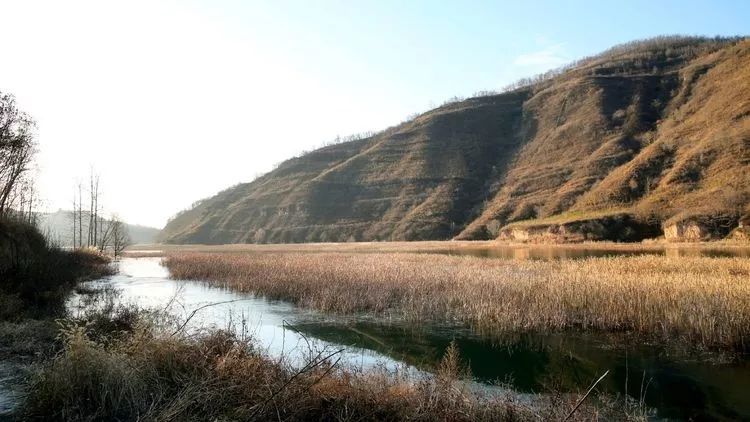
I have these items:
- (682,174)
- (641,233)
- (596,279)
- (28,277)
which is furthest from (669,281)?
(682,174)

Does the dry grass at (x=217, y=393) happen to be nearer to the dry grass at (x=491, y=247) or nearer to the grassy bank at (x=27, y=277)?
Result: the grassy bank at (x=27, y=277)

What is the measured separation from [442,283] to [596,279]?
19.6ft

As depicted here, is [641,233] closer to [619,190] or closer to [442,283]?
[619,190]

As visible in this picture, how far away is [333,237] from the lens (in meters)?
108

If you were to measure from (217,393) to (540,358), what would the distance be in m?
7.79

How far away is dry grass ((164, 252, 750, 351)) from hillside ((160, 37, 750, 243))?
43617 mm

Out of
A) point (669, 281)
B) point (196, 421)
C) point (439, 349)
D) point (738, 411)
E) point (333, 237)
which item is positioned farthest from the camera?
point (333, 237)

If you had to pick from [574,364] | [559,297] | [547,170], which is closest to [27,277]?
[574,364]

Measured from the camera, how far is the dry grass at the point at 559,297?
11.9 meters

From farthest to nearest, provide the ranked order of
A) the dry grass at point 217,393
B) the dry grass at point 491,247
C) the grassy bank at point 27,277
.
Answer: the dry grass at point 491,247 → the grassy bank at point 27,277 → the dry grass at point 217,393

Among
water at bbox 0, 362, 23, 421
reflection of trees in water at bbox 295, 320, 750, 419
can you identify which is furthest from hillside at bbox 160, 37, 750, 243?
water at bbox 0, 362, 23, 421

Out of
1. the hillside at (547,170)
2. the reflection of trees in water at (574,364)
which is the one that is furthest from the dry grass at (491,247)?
the reflection of trees in water at (574,364)

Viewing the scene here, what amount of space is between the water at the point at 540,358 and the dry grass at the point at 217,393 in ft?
3.83

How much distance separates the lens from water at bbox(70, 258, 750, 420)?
332 inches
